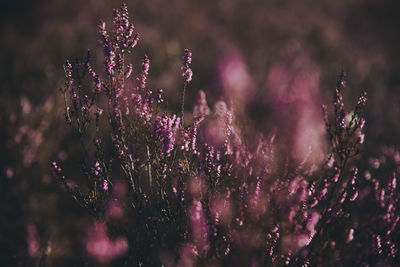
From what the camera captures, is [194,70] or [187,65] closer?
[187,65]

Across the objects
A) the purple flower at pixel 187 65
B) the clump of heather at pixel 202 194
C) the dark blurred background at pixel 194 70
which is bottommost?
Result: the clump of heather at pixel 202 194

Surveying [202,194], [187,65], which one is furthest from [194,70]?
[202,194]

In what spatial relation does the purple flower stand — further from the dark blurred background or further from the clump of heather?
the dark blurred background

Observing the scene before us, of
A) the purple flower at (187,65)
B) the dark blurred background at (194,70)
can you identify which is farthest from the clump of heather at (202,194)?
the dark blurred background at (194,70)

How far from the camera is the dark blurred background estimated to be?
362cm

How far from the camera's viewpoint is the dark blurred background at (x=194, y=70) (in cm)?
362

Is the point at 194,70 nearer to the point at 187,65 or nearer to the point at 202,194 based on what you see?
the point at 187,65

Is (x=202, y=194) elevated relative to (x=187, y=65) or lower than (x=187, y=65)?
lower

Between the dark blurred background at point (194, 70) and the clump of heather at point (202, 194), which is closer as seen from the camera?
the clump of heather at point (202, 194)

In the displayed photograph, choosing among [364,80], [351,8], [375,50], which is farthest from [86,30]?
[351,8]

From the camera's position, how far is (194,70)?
6.79 metres

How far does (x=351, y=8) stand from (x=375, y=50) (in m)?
4.21

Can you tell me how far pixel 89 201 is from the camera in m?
1.85

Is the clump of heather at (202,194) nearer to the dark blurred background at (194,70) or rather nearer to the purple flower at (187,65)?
the purple flower at (187,65)
